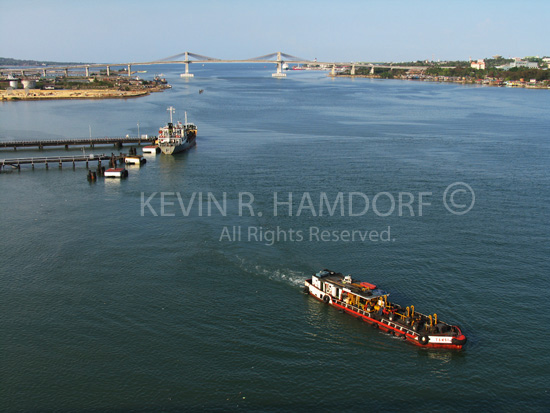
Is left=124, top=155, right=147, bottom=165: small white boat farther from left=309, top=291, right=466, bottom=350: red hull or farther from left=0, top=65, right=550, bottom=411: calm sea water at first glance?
left=309, top=291, right=466, bottom=350: red hull

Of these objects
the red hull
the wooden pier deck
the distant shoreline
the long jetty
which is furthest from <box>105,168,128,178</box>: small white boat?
the distant shoreline

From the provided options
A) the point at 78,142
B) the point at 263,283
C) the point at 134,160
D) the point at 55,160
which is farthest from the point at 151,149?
the point at 263,283

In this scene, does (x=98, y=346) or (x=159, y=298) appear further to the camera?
(x=159, y=298)

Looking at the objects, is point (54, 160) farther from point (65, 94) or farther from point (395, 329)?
point (65, 94)

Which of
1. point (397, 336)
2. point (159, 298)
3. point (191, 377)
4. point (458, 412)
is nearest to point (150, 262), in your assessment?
point (159, 298)

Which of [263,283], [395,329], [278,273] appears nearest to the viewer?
[395,329]

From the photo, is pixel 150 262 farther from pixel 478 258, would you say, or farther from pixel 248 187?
pixel 478 258
